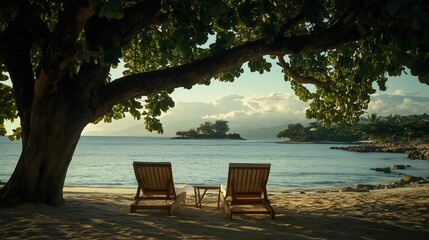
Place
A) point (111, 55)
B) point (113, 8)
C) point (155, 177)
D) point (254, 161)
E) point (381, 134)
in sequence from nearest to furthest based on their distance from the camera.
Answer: point (113, 8) → point (111, 55) → point (155, 177) → point (254, 161) → point (381, 134)

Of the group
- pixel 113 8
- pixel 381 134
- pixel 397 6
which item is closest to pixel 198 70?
pixel 113 8

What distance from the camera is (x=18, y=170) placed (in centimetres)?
709

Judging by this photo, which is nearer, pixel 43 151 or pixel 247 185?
pixel 43 151

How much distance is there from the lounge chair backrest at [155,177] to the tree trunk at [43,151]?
1.47 meters

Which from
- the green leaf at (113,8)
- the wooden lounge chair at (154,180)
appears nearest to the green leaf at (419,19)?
the green leaf at (113,8)

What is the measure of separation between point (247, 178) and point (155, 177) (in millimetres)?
1973

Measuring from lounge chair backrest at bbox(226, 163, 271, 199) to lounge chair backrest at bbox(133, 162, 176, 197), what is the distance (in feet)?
4.17

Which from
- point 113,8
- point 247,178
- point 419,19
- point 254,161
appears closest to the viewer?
point 419,19

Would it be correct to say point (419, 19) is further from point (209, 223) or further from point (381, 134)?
point (381, 134)

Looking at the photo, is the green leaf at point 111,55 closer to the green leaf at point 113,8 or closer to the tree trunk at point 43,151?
the green leaf at point 113,8

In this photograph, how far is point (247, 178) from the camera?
7.29m

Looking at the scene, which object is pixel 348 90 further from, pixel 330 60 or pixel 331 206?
pixel 331 206

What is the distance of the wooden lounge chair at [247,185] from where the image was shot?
7152 millimetres

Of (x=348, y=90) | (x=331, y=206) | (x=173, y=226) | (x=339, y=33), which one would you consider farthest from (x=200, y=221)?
(x=348, y=90)
